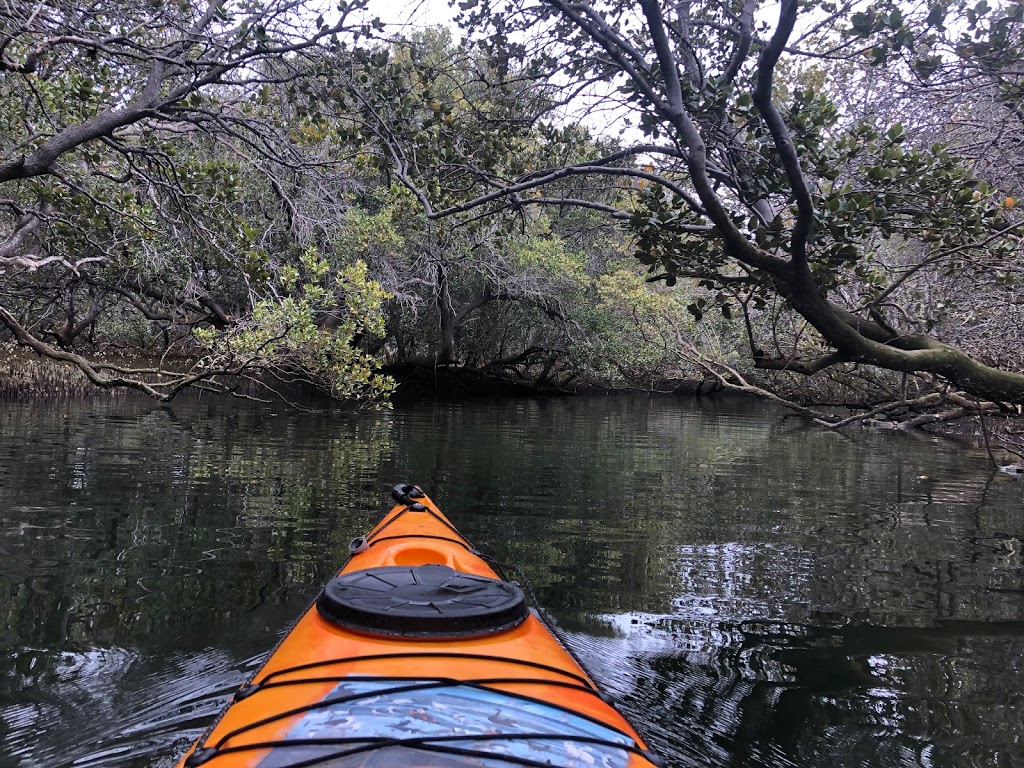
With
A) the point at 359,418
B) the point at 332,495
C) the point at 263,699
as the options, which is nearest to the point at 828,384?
the point at 359,418

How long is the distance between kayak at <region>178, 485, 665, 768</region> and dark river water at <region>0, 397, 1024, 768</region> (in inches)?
33.4

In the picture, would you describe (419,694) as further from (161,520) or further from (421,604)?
(161,520)

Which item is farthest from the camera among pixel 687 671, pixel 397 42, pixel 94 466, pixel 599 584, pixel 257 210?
pixel 257 210

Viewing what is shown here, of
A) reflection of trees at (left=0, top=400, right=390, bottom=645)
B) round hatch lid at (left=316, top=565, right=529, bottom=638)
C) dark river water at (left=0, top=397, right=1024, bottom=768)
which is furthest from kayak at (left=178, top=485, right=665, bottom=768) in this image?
reflection of trees at (left=0, top=400, right=390, bottom=645)

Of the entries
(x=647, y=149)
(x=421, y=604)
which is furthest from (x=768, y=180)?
(x=421, y=604)

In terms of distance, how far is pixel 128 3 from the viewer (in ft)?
16.9

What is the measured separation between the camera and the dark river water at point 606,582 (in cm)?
302

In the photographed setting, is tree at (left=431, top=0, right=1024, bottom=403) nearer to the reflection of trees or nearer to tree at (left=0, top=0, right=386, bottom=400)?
tree at (left=0, top=0, right=386, bottom=400)

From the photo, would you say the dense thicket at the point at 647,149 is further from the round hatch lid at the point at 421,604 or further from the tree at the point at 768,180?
the round hatch lid at the point at 421,604

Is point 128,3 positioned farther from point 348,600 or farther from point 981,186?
point 981,186

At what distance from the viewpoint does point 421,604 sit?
2605mm

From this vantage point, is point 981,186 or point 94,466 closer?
point 981,186

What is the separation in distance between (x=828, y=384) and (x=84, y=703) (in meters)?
14.6

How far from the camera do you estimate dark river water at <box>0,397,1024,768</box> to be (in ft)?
9.92
